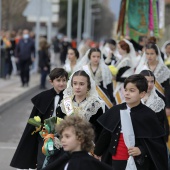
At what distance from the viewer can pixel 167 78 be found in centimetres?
970

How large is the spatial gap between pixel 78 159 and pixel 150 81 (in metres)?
2.84

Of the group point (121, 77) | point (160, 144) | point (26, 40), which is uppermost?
point (160, 144)

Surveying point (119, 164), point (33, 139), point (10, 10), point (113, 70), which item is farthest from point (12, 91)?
point (10, 10)

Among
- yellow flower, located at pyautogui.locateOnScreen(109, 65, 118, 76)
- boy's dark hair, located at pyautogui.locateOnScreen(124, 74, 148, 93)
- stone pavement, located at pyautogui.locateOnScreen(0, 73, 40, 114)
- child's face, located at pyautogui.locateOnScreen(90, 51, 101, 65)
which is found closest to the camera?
boy's dark hair, located at pyautogui.locateOnScreen(124, 74, 148, 93)

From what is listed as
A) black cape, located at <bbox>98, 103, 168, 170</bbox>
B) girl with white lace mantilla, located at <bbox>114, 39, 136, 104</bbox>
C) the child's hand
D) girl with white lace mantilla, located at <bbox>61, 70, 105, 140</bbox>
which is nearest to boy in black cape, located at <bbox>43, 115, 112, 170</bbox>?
the child's hand

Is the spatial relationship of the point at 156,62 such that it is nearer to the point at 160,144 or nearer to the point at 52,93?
the point at 52,93

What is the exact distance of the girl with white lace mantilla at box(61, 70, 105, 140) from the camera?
6395 millimetres

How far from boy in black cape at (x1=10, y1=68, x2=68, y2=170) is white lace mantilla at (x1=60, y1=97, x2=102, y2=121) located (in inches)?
13.4

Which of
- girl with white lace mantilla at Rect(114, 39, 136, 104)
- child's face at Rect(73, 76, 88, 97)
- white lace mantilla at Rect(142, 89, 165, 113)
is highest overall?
child's face at Rect(73, 76, 88, 97)

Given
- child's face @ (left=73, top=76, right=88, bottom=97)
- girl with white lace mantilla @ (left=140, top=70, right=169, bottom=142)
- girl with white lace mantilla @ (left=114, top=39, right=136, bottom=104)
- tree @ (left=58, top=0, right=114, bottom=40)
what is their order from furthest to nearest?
tree @ (left=58, top=0, right=114, bottom=40)
girl with white lace mantilla @ (left=114, top=39, right=136, bottom=104)
girl with white lace mantilla @ (left=140, top=70, right=169, bottom=142)
child's face @ (left=73, top=76, right=88, bottom=97)

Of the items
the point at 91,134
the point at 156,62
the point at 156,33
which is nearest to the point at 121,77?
the point at 156,62

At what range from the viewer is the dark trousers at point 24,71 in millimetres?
18875

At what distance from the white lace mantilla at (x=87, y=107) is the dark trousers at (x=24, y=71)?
1243 centimetres

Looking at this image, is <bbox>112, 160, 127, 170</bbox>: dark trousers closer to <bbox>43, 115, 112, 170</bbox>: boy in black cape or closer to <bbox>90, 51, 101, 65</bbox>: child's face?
<bbox>43, 115, 112, 170</bbox>: boy in black cape
